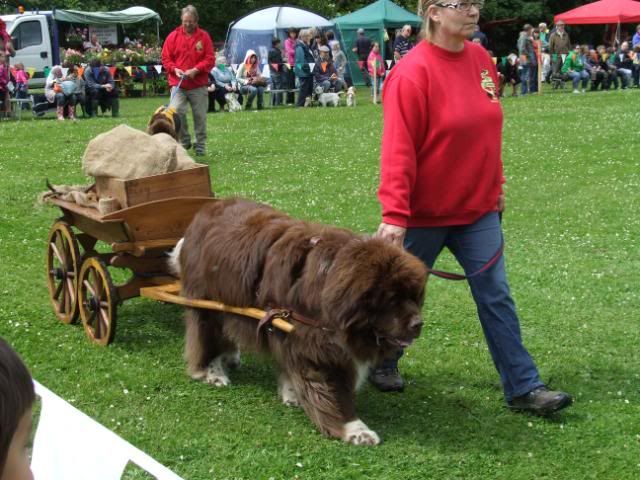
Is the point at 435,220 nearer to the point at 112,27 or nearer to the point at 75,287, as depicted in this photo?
the point at 75,287

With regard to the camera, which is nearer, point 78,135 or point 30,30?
point 78,135

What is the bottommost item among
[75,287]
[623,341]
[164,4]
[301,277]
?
[623,341]

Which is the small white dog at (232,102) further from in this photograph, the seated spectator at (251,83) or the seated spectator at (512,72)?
the seated spectator at (512,72)

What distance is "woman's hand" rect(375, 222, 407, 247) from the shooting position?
4.51m

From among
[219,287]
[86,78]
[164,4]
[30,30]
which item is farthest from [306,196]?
[164,4]

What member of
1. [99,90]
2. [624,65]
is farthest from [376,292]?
[624,65]

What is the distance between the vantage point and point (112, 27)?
125ft

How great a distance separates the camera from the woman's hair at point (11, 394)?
142 cm

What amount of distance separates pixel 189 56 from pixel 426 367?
9.26 m

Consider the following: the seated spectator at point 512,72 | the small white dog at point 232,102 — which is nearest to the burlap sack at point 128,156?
the small white dog at point 232,102

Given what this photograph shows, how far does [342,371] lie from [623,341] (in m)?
2.61

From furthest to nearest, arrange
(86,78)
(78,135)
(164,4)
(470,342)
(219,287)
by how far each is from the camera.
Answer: (164,4) → (86,78) → (78,135) → (470,342) → (219,287)

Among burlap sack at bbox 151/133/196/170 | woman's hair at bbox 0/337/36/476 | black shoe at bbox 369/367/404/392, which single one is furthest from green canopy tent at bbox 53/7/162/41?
woman's hair at bbox 0/337/36/476

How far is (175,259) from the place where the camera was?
229 inches
